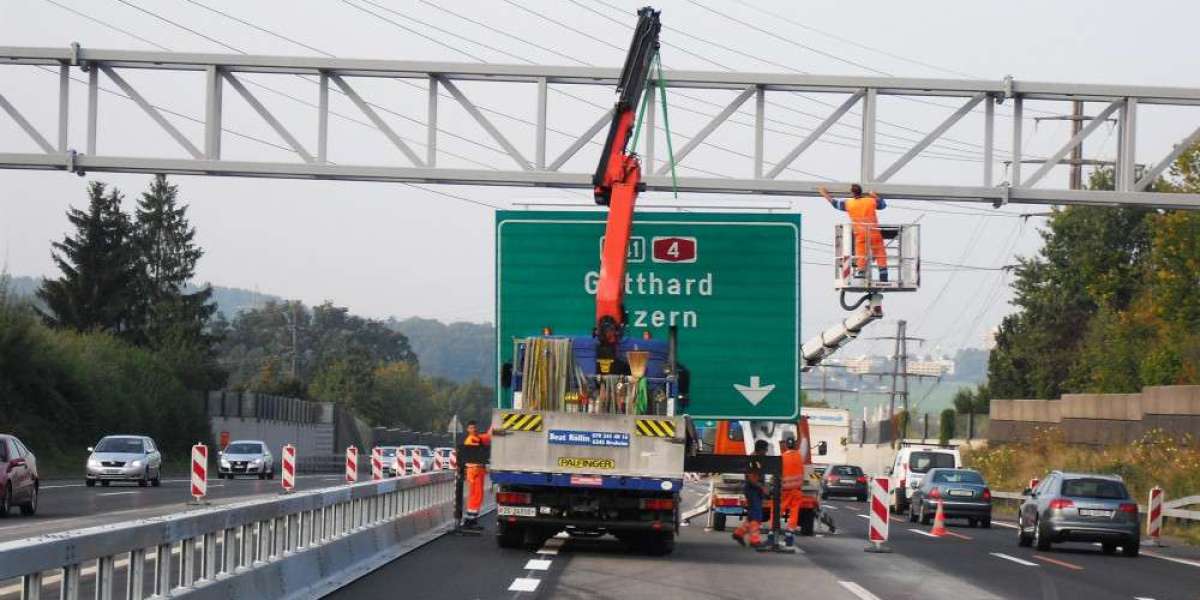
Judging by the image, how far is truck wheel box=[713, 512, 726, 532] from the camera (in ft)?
111

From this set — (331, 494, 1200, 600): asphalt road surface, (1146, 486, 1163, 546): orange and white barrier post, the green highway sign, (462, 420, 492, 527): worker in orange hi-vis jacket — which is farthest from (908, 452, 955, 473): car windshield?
the green highway sign

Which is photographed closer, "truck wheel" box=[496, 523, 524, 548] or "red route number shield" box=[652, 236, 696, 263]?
"truck wheel" box=[496, 523, 524, 548]

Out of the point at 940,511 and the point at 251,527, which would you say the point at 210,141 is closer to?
the point at 251,527

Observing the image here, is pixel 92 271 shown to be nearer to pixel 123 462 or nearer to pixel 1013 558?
pixel 123 462

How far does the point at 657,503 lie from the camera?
2298cm

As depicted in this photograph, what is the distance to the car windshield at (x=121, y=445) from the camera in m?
46.0

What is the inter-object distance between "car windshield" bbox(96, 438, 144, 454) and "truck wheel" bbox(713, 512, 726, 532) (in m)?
18.5

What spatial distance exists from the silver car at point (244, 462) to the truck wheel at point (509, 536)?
36161 mm

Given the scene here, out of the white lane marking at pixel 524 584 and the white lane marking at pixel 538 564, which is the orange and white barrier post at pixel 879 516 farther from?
the white lane marking at pixel 524 584

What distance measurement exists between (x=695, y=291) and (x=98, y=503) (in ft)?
44.8

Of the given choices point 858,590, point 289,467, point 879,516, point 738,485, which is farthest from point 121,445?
point 858,590

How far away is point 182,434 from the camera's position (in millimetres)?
77375

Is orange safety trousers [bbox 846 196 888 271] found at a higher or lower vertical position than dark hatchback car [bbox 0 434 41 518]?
higher

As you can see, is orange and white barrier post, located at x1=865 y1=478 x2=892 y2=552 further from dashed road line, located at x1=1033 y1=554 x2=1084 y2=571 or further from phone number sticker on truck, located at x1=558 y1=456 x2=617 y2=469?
phone number sticker on truck, located at x1=558 y1=456 x2=617 y2=469
